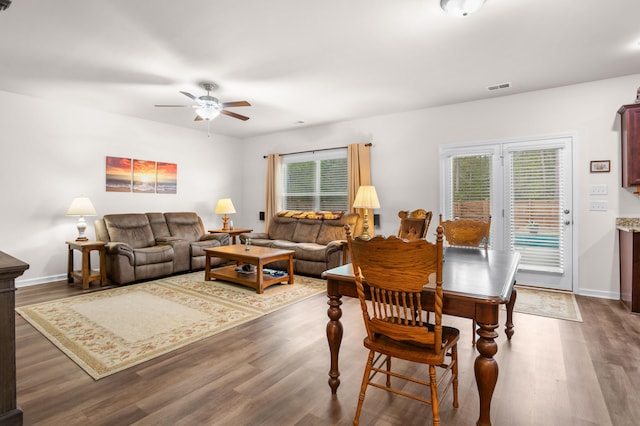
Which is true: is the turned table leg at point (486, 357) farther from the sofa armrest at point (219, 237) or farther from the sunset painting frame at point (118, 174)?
the sunset painting frame at point (118, 174)

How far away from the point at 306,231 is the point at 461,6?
4.29m

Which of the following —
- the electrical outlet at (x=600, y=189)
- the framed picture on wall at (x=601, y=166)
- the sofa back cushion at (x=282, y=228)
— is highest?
the framed picture on wall at (x=601, y=166)

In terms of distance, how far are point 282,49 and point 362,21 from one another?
870mm

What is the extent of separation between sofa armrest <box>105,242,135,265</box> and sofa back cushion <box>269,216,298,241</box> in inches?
98.0

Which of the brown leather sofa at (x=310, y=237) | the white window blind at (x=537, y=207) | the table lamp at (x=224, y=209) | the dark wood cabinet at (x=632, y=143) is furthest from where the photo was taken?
the table lamp at (x=224, y=209)

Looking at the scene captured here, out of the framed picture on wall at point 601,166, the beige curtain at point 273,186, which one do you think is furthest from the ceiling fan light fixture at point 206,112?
the framed picture on wall at point 601,166

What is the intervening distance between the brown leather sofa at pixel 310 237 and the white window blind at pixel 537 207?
2360mm

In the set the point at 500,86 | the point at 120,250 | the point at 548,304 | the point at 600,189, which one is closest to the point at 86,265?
the point at 120,250

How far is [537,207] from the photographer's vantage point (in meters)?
4.39

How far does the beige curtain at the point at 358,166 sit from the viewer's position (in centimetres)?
572

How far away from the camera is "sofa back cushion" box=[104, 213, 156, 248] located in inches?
202

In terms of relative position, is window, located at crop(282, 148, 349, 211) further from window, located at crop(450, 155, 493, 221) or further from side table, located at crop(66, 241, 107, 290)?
side table, located at crop(66, 241, 107, 290)

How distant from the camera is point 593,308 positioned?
3604 mm

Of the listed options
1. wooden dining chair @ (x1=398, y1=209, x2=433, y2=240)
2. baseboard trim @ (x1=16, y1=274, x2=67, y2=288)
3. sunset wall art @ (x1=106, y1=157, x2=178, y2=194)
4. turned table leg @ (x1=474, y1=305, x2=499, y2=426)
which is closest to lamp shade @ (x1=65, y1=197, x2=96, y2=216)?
sunset wall art @ (x1=106, y1=157, x2=178, y2=194)
